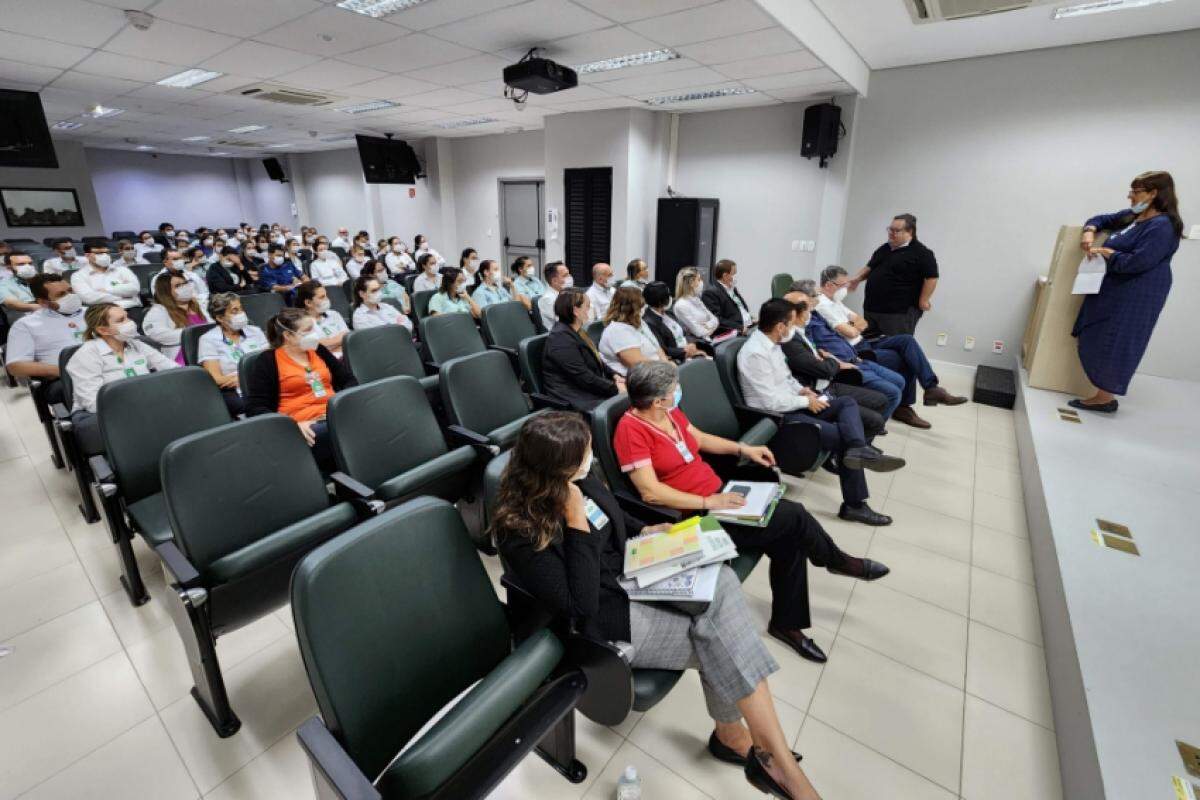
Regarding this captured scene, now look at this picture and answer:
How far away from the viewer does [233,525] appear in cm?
183

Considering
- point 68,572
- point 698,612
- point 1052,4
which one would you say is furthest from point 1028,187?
point 68,572

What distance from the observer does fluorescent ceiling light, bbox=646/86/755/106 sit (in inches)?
233

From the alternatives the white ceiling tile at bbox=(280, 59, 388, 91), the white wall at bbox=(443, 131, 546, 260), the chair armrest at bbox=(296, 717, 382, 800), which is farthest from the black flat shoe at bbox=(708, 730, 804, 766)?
the white wall at bbox=(443, 131, 546, 260)

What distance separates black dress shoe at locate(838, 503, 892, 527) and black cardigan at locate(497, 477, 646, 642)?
2.01 metres

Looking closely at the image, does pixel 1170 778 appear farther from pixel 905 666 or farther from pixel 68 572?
pixel 68 572

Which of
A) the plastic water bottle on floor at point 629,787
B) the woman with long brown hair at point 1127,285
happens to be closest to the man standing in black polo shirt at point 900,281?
the woman with long brown hair at point 1127,285

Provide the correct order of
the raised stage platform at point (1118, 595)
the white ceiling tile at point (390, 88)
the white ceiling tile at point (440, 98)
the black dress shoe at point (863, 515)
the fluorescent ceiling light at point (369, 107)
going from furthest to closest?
1. the fluorescent ceiling light at point (369, 107)
2. the white ceiling tile at point (440, 98)
3. the white ceiling tile at point (390, 88)
4. the black dress shoe at point (863, 515)
5. the raised stage platform at point (1118, 595)

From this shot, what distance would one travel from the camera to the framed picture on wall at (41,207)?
1089 cm

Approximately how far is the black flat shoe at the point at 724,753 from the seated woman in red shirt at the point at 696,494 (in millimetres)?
535

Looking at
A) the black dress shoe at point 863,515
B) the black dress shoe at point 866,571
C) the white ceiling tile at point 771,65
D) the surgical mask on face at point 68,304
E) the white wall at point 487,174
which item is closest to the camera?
the black dress shoe at point 866,571

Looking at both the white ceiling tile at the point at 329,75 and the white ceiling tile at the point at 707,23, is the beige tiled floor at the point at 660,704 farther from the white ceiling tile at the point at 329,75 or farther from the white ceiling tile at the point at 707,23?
the white ceiling tile at the point at 329,75

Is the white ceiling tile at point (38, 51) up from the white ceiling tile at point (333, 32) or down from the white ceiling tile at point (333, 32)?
down

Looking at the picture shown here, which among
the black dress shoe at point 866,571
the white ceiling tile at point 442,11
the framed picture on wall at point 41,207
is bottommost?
the black dress shoe at point 866,571

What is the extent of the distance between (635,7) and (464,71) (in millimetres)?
2401
